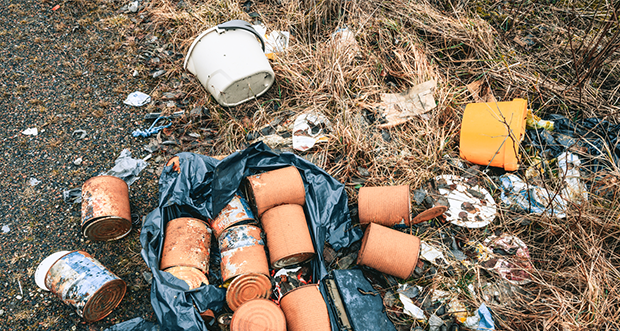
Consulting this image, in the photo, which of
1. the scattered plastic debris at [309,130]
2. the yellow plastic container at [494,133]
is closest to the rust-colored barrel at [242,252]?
the scattered plastic debris at [309,130]

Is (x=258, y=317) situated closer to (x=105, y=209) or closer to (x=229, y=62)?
(x=105, y=209)

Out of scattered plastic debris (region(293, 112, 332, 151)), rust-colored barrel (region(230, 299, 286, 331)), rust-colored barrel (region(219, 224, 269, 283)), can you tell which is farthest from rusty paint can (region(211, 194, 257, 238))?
scattered plastic debris (region(293, 112, 332, 151))

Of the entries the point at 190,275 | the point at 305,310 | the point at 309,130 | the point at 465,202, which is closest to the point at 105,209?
the point at 190,275

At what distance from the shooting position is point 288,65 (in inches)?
129

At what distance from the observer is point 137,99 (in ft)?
10.6

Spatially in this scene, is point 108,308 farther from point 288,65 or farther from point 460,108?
point 460,108

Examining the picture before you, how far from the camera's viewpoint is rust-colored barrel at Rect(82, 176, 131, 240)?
2.16m

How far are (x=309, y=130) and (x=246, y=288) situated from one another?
140 centimetres

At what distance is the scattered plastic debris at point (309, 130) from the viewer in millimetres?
2730

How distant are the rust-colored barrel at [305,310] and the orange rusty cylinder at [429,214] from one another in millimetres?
840

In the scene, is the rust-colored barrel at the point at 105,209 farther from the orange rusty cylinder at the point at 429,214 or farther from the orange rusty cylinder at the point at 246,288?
the orange rusty cylinder at the point at 429,214

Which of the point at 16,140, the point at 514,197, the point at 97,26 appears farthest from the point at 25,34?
the point at 514,197

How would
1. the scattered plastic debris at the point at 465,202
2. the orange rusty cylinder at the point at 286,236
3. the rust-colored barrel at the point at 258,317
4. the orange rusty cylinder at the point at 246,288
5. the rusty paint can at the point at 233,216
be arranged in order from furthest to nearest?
the scattered plastic debris at the point at 465,202 < the rusty paint can at the point at 233,216 < the orange rusty cylinder at the point at 286,236 < the orange rusty cylinder at the point at 246,288 < the rust-colored barrel at the point at 258,317

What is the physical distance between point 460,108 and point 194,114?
236 centimetres
